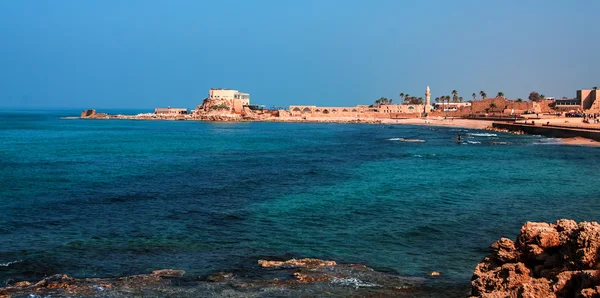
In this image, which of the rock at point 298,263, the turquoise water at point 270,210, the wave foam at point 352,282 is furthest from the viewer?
the turquoise water at point 270,210

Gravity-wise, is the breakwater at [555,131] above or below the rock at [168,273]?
above

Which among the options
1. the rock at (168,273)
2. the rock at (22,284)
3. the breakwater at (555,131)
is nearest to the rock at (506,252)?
the rock at (168,273)

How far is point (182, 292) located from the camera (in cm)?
1085

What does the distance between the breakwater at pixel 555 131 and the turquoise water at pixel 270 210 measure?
62.9ft

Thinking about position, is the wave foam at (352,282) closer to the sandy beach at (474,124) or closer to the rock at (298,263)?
the rock at (298,263)

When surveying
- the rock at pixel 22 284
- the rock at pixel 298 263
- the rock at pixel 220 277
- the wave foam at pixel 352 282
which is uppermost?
the rock at pixel 22 284

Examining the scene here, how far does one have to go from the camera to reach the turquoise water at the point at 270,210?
13445mm

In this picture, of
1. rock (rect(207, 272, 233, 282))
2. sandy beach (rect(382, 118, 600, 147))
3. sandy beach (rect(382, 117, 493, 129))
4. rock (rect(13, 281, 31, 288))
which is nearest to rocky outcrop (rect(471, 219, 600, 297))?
rock (rect(207, 272, 233, 282))

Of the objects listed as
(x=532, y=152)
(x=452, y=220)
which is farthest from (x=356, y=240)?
(x=532, y=152)

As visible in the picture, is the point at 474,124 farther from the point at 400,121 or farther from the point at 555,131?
the point at 555,131

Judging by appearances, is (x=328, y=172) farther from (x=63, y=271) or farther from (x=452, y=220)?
(x=63, y=271)

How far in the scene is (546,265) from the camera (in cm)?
808

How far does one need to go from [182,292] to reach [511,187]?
61.3 feet

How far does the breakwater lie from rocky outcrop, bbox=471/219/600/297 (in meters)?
49.2
